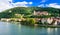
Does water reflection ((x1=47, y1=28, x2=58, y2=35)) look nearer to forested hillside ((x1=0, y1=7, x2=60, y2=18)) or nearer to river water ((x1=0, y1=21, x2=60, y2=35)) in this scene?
river water ((x1=0, y1=21, x2=60, y2=35))

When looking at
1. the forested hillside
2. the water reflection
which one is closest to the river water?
the water reflection

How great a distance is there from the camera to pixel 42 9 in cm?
381

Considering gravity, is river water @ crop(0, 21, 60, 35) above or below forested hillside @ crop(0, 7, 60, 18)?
below

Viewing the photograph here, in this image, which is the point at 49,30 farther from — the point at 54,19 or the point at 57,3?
the point at 57,3

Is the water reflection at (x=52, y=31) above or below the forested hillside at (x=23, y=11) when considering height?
below

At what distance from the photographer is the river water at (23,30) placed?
3.72 m

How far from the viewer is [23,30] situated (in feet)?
12.3

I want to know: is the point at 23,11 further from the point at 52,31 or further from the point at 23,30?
the point at 52,31

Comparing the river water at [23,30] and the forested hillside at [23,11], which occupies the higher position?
the forested hillside at [23,11]

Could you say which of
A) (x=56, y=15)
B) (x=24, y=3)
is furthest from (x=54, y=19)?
(x=24, y=3)

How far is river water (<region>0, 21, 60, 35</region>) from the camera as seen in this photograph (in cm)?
372

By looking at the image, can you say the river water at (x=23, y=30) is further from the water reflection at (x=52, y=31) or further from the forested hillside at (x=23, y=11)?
the forested hillside at (x=23, y=11)

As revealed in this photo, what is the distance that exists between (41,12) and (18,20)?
545 mm

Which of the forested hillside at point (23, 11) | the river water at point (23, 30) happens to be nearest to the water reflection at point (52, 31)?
the river water at point (23, 30)
